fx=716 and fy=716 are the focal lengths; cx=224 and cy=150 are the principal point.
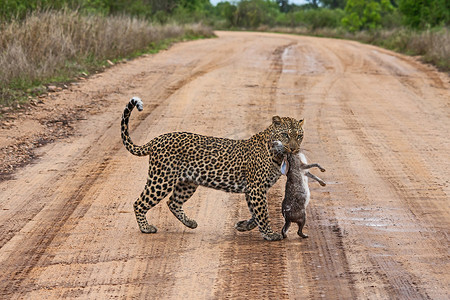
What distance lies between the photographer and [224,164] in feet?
22.2

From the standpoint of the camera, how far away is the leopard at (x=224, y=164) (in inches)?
261

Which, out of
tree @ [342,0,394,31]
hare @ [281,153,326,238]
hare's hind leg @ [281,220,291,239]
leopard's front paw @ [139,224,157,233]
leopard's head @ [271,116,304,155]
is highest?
leopard's head @ [271,116,304,155]

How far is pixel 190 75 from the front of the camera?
57.4 ft

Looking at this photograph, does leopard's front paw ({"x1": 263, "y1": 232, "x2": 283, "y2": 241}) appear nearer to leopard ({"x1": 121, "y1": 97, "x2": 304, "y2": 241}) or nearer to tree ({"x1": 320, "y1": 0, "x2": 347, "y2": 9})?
leopard ({"x1": 121, "y1": 97, "x2": 304, "y2": 241})

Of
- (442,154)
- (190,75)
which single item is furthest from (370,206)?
(190,75)

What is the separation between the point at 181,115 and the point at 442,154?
4.55 metres

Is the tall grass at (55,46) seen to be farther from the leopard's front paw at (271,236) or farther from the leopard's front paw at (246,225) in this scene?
the leopard's front paw at (271,236)

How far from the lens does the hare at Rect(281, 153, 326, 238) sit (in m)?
6.69

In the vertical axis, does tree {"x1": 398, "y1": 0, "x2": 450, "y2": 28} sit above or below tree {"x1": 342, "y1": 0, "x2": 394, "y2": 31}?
above

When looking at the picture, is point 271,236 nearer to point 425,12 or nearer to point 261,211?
point 261,211

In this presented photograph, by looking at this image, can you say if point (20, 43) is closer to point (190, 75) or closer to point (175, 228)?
point (190, 75)

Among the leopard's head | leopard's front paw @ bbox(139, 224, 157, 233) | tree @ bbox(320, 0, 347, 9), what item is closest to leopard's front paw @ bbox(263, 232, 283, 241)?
the leopard's head

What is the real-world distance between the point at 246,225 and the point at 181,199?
2.34 feet

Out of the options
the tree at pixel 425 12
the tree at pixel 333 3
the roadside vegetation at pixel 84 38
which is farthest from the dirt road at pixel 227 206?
the tree at pixel 333 3
